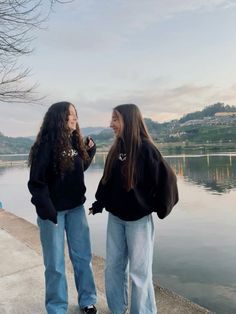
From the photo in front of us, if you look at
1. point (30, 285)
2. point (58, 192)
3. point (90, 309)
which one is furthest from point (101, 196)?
point (30, 285)

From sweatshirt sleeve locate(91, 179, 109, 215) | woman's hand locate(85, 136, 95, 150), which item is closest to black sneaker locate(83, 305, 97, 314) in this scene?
sweatshirt sleeve locate(91, 179, 109, 215)

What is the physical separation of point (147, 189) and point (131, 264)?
552mm

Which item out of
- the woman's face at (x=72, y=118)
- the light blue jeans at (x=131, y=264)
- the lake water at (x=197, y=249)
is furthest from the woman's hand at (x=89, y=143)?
the lake water at (x=197, y=249)

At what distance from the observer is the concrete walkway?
2.90m

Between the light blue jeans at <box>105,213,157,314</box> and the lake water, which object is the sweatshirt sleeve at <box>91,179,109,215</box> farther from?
the lake water

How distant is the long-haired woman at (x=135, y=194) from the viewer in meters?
2.34

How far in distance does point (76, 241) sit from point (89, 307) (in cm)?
52

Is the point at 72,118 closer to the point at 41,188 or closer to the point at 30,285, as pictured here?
the point at 41,188

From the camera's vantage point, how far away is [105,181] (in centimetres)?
251

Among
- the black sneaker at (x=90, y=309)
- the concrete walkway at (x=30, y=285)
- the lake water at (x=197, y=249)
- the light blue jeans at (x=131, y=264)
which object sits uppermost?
the light blue jeans at (x=131, y=264)

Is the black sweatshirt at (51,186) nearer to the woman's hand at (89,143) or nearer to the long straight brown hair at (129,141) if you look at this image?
the woman's hand at (89,143)

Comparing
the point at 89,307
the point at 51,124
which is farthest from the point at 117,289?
the point at 51,124

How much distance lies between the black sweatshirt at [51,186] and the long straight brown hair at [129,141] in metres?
0.27

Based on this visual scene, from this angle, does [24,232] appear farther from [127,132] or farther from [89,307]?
[127,132]
